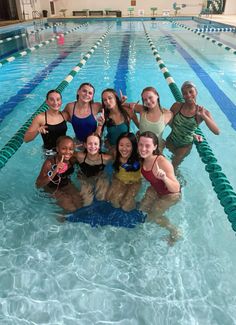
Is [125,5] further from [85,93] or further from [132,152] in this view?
[132,152]

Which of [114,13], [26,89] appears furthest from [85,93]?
[114,13]

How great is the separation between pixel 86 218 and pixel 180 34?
44.8 ft

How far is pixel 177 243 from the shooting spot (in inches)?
104

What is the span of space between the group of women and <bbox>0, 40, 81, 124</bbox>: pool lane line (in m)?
2.30

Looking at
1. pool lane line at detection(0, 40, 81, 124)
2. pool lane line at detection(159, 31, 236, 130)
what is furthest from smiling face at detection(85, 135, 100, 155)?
pool lane line at detection(0, 40, 81, 124)

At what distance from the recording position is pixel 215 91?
256 inches

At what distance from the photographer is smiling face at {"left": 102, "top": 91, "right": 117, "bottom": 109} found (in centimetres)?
320

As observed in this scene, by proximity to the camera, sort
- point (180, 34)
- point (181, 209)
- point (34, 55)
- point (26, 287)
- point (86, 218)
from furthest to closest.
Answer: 1. point (180, 34)
2. point (34, 55)
3. point (181, 209)
4. point (86, 218)
5. point (26, 287)

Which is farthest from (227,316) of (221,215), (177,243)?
(221,215)

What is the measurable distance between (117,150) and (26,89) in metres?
4.54

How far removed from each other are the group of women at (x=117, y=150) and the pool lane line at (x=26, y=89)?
2.30 m

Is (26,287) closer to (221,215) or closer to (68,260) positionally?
(68,260)

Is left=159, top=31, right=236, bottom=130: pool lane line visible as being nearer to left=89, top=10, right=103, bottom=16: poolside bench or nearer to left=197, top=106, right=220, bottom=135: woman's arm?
left=197, top=106, right=220, bottom=135: woman's arm

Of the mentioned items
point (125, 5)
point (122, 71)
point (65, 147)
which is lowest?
point (125, 5)
